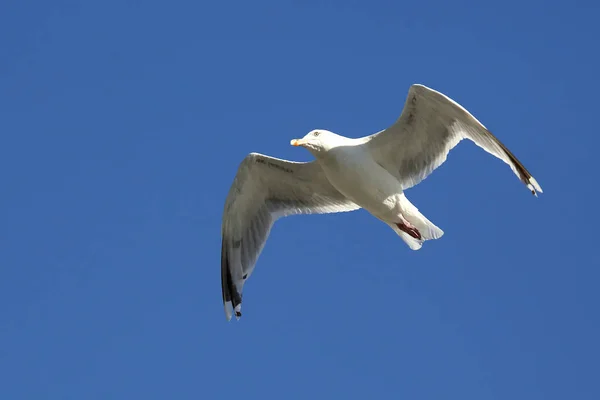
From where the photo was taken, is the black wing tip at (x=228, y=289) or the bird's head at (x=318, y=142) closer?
the bird's head at (x=318, y=142)

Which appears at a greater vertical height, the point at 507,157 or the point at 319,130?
the point at 319,130

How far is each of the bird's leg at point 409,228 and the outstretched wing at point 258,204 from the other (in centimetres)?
104

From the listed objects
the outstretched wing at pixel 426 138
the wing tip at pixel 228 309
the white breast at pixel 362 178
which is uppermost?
the outstretched wing at pixel 426 138

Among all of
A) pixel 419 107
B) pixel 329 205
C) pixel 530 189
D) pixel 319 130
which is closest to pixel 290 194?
pixel 329 205

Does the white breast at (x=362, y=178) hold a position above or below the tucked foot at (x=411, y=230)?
above

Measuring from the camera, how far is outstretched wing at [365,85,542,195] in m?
10.5

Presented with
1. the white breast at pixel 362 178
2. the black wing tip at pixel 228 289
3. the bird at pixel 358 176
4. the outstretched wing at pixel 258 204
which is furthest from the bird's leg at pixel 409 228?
A: the black wing tip at pixel 228 289

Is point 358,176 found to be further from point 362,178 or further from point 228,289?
point 228,289

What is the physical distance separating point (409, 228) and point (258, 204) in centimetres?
195

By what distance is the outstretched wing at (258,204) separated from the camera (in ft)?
38.0

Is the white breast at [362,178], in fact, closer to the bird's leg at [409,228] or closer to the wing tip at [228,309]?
the bird's leg at [409,228]

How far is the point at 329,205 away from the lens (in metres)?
12.0

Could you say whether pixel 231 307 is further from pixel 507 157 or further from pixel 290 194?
pixel 507 157

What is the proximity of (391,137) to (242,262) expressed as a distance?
244cm
